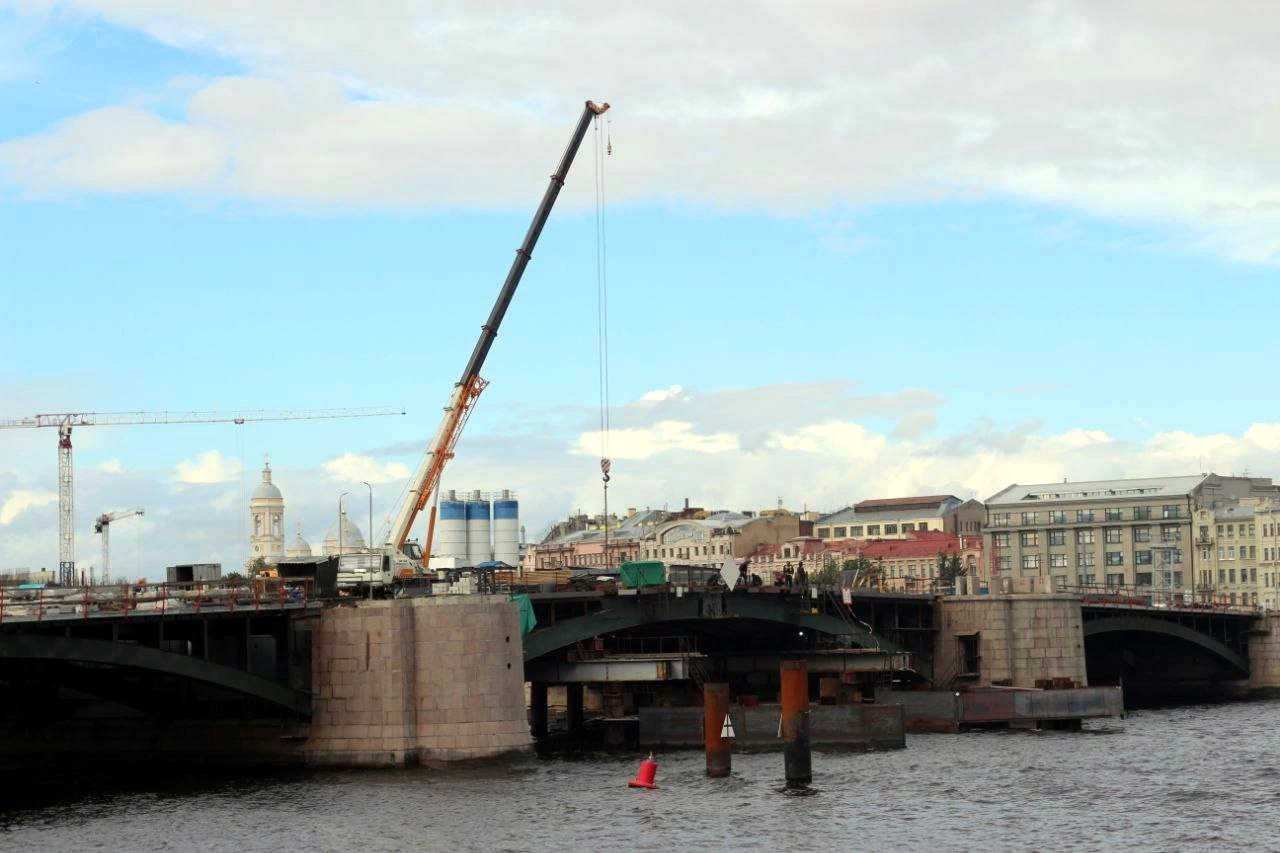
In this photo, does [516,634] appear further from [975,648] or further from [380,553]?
[975,648]

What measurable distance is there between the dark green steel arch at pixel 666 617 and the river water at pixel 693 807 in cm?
508

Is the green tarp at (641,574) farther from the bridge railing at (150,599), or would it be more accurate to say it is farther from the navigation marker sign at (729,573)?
the bridge railing at (150,599)

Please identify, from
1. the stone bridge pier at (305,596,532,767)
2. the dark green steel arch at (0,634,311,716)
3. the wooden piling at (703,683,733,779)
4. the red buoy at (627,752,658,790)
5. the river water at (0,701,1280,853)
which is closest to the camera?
the river water at (0,701,1280,853)

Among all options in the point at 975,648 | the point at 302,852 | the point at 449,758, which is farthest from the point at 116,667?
the point at 975,648

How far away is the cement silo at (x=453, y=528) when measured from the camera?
381 ft

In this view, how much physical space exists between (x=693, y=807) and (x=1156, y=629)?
209ft

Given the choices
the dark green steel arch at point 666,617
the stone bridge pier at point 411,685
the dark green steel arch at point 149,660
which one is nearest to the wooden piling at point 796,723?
the stone bridge pier at point 411,685

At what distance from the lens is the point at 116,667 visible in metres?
72.6

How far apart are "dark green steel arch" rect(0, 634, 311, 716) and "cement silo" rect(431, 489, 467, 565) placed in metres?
42.7

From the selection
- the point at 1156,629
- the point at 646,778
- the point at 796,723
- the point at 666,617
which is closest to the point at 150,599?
the point at 646,778

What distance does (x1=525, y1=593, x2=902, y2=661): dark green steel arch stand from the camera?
82.9 metres

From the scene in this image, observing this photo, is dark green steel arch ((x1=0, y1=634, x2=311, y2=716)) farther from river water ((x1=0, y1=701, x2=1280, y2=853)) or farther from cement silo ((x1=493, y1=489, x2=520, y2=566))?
cement silo ((x1=493, y1=489, x2=520, y2=566))

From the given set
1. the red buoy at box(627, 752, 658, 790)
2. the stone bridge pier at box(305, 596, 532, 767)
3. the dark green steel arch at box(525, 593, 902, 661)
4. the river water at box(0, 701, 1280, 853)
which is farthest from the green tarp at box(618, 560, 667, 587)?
the red buoy at box(627, 752, 658, 790)

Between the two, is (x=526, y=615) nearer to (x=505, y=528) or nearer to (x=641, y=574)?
(x=641, y=574)
